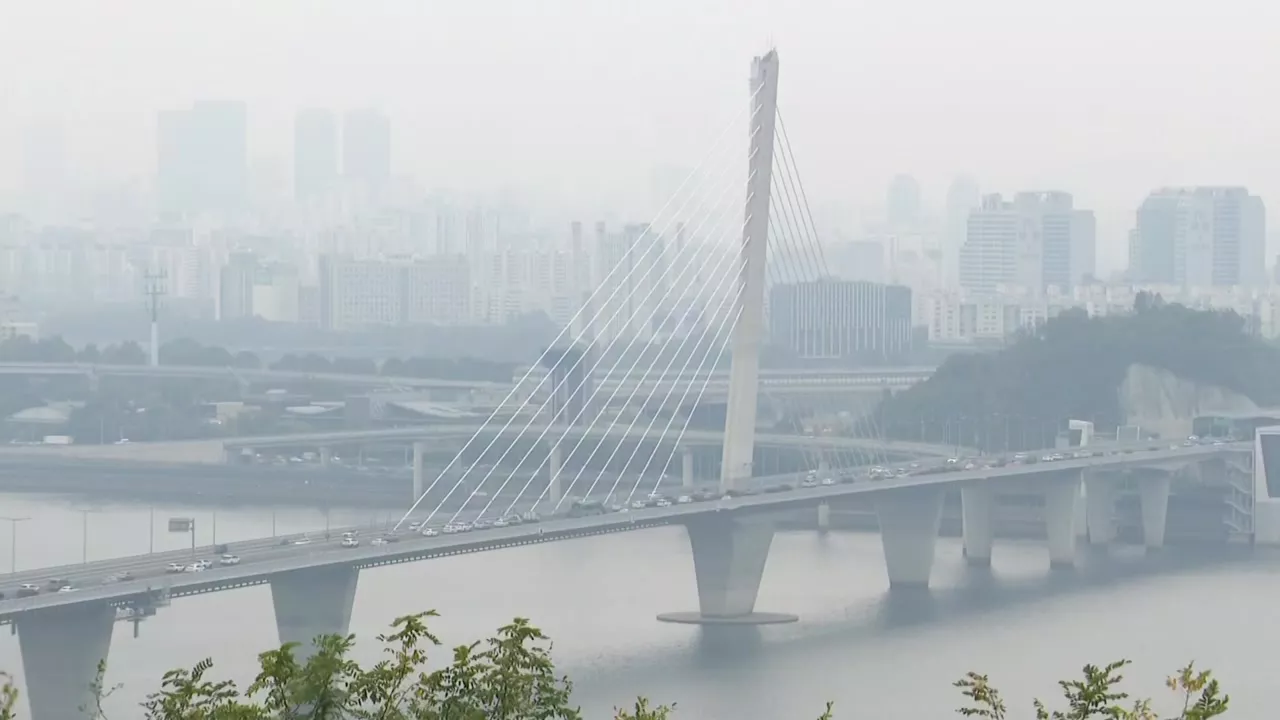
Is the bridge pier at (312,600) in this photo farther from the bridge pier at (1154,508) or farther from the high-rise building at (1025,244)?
the high-rise building at (1025,244)

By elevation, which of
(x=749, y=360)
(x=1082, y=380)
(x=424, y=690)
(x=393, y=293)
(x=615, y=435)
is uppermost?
(x=393, y=293)

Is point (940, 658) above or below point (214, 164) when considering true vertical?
below

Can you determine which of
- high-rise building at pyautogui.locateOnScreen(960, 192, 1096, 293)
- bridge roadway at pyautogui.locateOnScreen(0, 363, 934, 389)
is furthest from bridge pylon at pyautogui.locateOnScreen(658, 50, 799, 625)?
high-rise building at pyautogui.locateOnScreen(960, 192, 1096, 293)

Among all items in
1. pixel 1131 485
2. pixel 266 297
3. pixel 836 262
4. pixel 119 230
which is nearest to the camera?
pixel 1131 485

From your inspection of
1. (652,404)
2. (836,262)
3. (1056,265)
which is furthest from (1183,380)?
(1056,265)

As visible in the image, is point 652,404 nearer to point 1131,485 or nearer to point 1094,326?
point 1094,326

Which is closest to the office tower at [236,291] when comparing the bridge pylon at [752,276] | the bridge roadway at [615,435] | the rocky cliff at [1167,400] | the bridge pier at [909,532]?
the bridge roadway at [615,435]

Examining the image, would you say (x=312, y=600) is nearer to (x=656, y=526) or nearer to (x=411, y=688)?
(x=656, y=526)

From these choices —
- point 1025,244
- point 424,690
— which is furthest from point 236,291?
point 424,690
